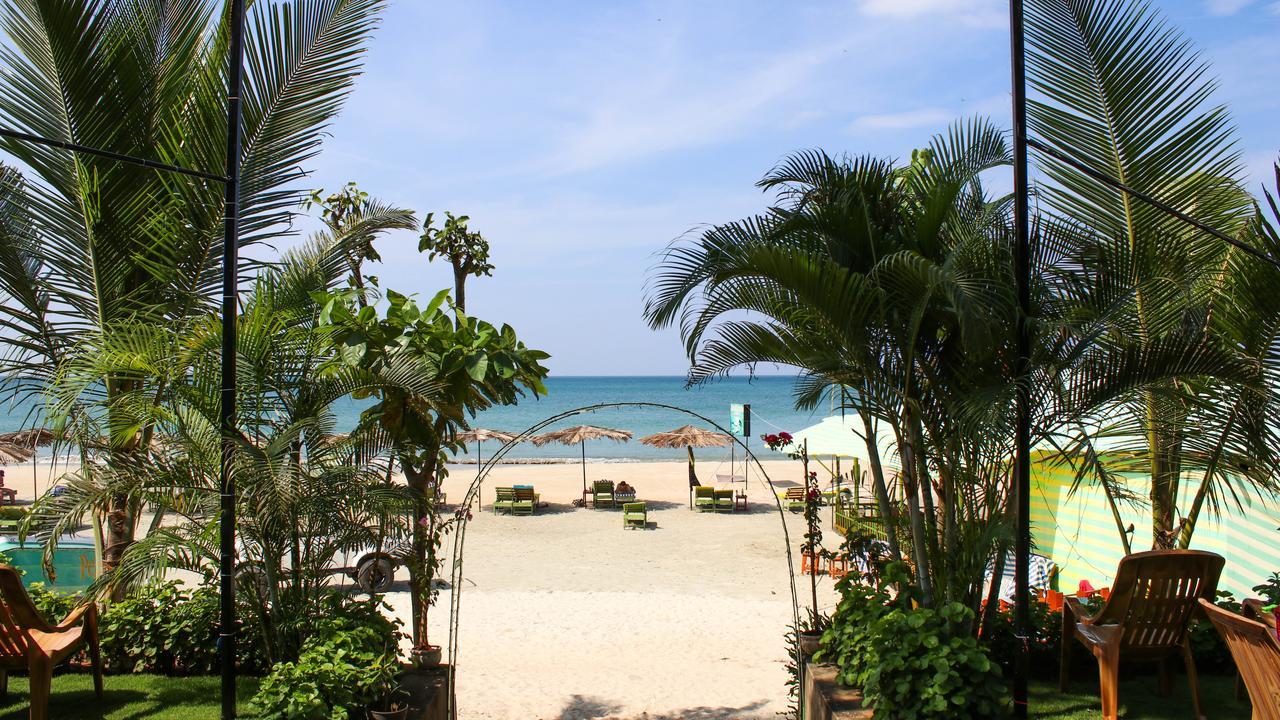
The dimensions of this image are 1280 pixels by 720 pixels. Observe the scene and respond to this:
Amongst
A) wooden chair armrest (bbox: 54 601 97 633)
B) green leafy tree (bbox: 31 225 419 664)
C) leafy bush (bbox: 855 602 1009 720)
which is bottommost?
leafy bush (bbox: 855 602 1009 720)

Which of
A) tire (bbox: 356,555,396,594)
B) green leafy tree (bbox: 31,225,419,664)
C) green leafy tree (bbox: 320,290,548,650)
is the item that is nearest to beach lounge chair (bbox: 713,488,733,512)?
green leafy tree (bbox: 320,290,548,650)

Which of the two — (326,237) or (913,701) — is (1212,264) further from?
(326,237)

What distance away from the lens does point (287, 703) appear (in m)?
3.96

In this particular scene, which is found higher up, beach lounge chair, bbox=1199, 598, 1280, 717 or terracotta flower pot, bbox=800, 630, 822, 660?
beach lounge chair, bbox=1199, 598, 1280, 717

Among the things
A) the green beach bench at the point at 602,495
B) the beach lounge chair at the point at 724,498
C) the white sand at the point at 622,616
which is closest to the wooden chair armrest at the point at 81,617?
the white sand at the point at 622,616

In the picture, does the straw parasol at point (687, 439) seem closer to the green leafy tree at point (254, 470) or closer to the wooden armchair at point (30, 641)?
the green leafy tree at point (254, 470)

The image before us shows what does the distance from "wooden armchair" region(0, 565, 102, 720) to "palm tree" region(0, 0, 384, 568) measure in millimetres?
843

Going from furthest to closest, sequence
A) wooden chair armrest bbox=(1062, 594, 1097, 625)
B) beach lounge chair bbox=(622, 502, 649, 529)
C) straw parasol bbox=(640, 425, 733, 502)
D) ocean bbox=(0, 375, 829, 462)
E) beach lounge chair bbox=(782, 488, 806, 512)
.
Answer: ocean bbox=(0, 375, 829, 462) < straw parasol bbox=(640, 425, 733, 502) < beach lounge chair bbox=(782, 488, 806, 512) < beach lounge chair bbox=(622, 502, 649, 529) < wooden chair armrest bbox=(1062, 594, 1097, 625)

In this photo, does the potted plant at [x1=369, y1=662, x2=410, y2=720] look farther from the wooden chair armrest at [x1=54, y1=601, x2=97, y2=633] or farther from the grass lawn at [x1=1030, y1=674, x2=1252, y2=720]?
the grass lawn at [x1=1030, y1=674, x2=1252, y2=720]

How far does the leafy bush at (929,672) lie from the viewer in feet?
13.6

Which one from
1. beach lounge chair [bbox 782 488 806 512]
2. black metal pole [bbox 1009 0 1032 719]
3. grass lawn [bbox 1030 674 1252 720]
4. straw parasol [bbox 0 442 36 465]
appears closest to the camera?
black metal pole [bbox 1009 0 1032 719]

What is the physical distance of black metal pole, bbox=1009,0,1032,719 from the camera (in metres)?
4.27

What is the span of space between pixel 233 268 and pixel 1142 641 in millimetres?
4898

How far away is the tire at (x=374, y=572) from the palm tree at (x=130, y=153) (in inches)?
57.5
